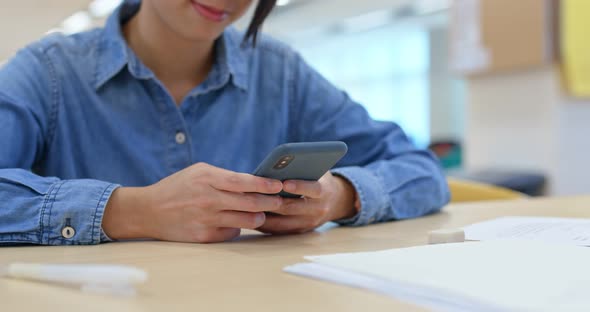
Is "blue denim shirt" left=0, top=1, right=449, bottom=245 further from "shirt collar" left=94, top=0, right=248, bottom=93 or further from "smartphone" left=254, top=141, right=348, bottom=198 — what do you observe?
"smartphone" left=254, top=141, right=348, bottom=198

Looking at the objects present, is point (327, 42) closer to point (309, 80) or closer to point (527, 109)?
point (527, 109)

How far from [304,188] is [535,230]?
30 cm

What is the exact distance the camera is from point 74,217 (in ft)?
2.44

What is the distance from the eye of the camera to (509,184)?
6.95ft

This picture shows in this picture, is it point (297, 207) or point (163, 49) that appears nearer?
point (297, 207)

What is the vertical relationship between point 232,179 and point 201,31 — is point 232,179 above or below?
below

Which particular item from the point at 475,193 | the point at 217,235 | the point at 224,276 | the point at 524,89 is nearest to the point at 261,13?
the point at 217,235

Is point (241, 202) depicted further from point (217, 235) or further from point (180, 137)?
point (180, 137)

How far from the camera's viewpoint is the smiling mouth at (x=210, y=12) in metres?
0.96

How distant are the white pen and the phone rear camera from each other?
0.22 meters

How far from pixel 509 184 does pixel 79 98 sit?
154cm

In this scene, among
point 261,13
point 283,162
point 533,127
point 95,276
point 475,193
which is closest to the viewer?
point 95,276

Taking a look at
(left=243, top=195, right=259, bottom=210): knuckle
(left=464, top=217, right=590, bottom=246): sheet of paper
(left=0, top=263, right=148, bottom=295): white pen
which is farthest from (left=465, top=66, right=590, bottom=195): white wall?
(left=0, top=263, right=148, bottom=295): white pen

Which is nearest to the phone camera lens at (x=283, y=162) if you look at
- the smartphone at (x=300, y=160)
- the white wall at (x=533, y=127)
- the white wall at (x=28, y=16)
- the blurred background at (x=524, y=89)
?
the smartphone at (x=300, y=160)
